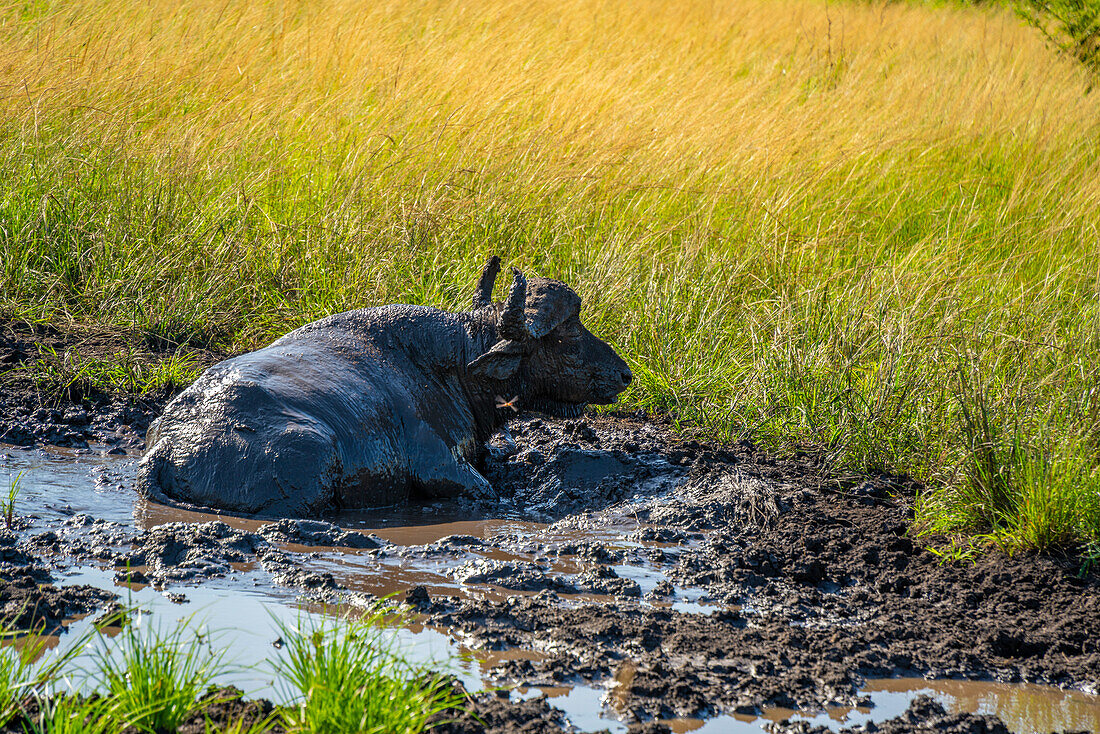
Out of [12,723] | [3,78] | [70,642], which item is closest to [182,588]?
[70,642]

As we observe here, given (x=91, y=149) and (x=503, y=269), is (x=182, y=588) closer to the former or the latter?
(x=503, y=269)

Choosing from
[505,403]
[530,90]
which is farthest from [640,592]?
[530,90]

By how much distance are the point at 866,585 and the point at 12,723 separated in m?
3.30

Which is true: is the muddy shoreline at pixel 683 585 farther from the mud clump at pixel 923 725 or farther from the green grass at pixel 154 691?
the green grass at pixel 154 691

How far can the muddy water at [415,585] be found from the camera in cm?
325

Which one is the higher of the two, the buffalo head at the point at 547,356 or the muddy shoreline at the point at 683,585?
the buffalo head at the point at 547,356

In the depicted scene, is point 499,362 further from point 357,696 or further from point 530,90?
point 530,90

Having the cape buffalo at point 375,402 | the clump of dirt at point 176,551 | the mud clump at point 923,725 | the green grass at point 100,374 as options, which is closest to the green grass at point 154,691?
the clump of dirt at point 176,551

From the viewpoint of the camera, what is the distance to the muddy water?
10.6 ft

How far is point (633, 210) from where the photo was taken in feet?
29.6

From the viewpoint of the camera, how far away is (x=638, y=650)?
3555 mm

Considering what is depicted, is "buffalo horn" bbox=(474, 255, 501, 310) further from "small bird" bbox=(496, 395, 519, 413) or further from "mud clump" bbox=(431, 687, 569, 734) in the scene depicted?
"mud clump" bbox=(431, 687, 569, 734)

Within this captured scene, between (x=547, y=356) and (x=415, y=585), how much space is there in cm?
224

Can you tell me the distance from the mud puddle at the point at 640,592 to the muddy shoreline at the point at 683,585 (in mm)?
12
